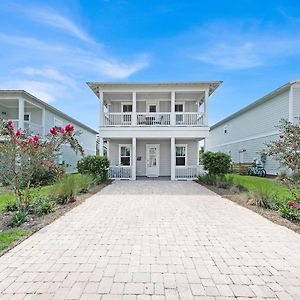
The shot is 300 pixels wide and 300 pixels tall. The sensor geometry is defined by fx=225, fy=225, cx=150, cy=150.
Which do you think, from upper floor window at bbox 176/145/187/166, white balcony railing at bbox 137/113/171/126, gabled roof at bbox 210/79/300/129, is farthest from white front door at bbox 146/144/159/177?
gabled roof at bbox 210/79/300/129

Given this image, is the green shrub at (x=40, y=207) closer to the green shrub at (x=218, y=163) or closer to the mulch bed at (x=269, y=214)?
the mulch bed at (x=269, y=214)

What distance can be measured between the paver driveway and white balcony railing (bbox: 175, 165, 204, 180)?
33.1 ft

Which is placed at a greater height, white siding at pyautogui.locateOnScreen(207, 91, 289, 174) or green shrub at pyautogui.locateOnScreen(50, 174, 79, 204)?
white siding at pyautogui.locateOnScreen(207, 91, 289, 174)

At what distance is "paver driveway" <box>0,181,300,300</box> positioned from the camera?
2.84 meters

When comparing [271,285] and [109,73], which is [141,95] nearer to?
[109,73]

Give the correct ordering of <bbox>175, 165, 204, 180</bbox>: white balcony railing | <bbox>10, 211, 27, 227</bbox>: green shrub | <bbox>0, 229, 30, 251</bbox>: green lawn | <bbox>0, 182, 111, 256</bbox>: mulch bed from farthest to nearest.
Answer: <bbox>175, 165, 204, 180</bbox>: white balcony railing, <bbox>10, 211, 27, 227</bbox>: green shrub, <bbox>0, 182, 111, 256</bbox>: mulch bed, <bbox>0, 229, 30, 251</bbox>: green lawn

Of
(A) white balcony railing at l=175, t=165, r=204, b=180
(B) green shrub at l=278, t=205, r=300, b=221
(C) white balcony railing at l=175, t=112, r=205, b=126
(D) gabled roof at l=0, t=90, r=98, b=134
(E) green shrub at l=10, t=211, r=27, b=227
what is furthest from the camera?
(A) white balcony railing at l=175, t=165, r=204, b=180

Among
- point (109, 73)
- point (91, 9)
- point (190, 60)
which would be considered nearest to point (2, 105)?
point (109, 73)

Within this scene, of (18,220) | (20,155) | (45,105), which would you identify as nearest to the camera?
(18,220)

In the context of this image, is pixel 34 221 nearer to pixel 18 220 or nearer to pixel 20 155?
pixel 18 220

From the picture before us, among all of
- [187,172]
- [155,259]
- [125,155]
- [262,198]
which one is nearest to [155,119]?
[125,155]

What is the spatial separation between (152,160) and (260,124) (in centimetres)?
1035

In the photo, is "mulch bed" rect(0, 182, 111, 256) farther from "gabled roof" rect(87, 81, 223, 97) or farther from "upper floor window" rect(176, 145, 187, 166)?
"upper floor window" rect(176, 145, 187, 166)

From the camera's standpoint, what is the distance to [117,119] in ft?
57.3
